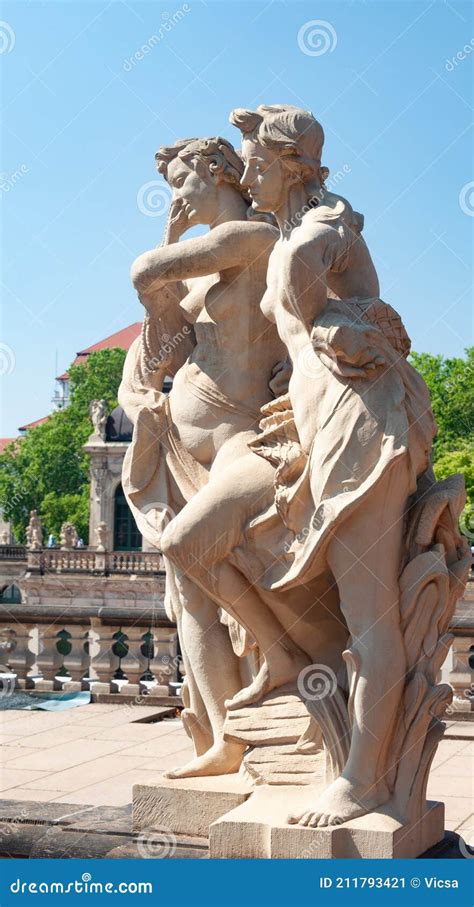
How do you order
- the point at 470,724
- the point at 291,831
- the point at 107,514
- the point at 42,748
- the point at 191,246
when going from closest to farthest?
the point at 291,831 < the point at 191,246 < the point at 42,748 < the point at 470,724 < the point at 107,514

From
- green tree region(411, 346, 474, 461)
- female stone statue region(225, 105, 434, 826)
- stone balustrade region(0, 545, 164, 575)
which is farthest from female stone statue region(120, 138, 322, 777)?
green tree region(411, 346, 474, 461)

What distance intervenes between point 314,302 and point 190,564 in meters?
1.24

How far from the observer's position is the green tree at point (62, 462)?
5766 centimetres

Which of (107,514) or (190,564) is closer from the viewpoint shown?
(190,564)

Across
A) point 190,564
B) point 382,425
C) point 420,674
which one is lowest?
point 420,674

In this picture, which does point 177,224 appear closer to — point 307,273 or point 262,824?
point 307,273

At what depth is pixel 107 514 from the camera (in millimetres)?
52812

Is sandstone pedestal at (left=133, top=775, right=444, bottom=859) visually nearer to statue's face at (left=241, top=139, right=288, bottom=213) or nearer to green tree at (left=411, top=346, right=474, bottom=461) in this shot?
statue's face at (left=241, top=139, right=288, bottom=213)

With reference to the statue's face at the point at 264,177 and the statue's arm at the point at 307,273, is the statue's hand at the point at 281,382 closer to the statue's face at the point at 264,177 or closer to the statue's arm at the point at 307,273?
the statue's arm at the point at 307,273

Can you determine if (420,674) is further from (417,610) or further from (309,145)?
(309,145)

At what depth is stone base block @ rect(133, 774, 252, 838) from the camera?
5195 millimetres

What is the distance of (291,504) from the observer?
4.93 metres

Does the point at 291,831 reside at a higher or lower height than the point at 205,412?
lower

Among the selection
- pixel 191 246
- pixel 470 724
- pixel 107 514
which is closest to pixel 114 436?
pixel 107 514
